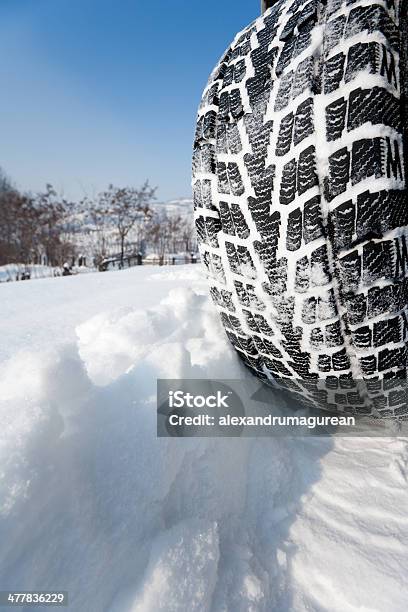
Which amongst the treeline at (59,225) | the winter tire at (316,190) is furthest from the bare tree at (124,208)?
the winter tire at (316,190)

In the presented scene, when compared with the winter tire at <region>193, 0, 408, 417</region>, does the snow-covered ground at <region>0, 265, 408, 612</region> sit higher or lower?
lower

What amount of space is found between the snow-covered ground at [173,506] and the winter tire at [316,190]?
0.60 ft

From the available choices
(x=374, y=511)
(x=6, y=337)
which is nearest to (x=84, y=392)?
(x=374, y=511)

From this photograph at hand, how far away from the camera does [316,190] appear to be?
20.8 inches

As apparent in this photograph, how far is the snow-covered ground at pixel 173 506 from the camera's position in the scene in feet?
1.40

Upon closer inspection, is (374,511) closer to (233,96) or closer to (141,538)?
(141,538)

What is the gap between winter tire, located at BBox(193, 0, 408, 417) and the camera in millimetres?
499

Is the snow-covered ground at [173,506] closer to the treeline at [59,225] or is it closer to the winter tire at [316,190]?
the winter tire at [316,190]

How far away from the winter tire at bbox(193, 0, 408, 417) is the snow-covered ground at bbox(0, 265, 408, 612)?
0.60 feet

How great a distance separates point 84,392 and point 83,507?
0.20m

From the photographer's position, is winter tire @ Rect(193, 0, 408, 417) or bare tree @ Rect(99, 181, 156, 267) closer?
winter tire @ Rect(193, 0, 408, 417)

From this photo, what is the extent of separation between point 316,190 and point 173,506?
1.80 ft

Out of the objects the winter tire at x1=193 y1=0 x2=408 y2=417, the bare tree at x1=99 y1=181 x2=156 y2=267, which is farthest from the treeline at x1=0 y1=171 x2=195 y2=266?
the winter tire at x1=193 y1=0 x2=408 y2=417

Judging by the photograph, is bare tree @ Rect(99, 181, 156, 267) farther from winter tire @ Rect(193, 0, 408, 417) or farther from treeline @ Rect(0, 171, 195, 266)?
winter tire @ Rect(193, 0, 408, 417)
